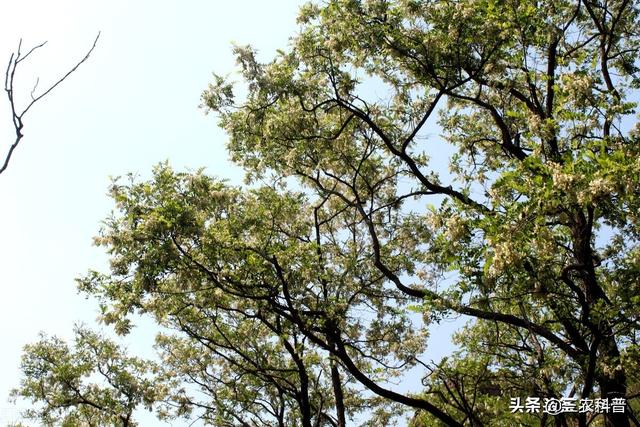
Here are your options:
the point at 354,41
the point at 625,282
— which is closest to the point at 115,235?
the point at 354,41

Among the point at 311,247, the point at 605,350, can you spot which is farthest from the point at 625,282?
the point at 311,247

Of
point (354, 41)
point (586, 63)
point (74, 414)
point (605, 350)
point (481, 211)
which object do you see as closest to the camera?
point (481, 211)

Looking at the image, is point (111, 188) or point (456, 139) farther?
point (456, 139)

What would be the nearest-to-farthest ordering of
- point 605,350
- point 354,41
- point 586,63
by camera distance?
point 605,350 → point 354,41 → point 586,63

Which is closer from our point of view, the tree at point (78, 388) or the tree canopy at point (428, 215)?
the tree canopy at point (428, 215)

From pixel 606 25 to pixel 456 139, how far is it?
16.1ft

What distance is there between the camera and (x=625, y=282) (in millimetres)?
11648

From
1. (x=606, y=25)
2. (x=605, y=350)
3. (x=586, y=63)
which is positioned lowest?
(x=605, y=350)

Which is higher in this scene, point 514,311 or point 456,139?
point 456,139

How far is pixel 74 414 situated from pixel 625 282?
19.1 meters

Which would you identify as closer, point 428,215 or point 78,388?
point 428,215

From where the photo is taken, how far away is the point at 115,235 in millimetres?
12539

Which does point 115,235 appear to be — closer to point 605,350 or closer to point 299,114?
point 299,114

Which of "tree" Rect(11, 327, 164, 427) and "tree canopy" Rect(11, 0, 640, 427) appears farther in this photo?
"tree" Rect(11, 327, 164, 427)
